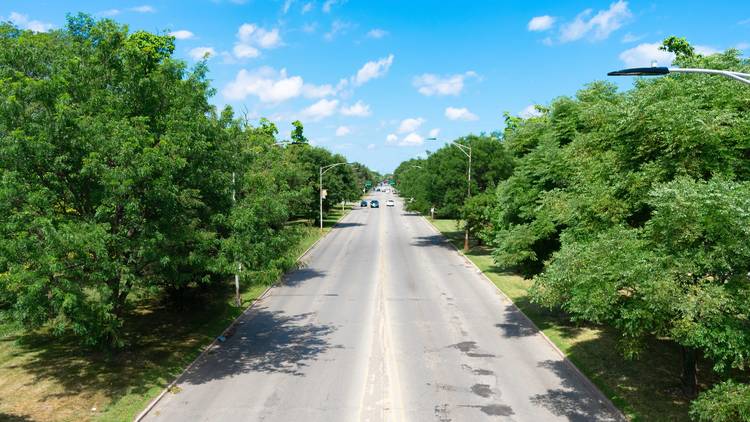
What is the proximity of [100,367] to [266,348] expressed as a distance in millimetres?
5276

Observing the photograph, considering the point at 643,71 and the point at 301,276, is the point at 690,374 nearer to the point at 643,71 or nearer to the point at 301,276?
the point at 643,71

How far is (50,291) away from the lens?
440 inches

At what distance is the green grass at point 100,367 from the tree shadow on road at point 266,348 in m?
0.74

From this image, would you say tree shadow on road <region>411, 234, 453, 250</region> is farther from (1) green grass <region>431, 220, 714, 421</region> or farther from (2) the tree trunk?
(2) the tree trunk

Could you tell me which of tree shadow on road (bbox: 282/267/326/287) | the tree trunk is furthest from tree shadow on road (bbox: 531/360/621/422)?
tree shadow on road (bbox: 282/267/326/287)

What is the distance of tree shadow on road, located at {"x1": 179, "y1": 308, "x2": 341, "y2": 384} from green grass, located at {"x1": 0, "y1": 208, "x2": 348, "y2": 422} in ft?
2.42

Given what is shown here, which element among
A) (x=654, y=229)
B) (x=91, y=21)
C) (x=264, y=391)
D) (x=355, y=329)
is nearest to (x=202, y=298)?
(x=355, y=329)

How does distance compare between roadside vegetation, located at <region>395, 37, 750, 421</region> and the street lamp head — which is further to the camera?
roadside vegetation, located at <region>395, 37, 750, 421</region>

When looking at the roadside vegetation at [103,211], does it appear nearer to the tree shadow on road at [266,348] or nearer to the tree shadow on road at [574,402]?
the tree shadow on road at [266,348]

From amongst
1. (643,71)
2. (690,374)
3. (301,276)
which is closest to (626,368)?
(690,374)

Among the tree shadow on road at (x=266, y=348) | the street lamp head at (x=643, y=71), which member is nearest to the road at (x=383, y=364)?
the tree shadow on road at (x=266, y=348)

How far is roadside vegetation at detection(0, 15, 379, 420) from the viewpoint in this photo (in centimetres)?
1135

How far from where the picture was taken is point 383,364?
16031 millimetres

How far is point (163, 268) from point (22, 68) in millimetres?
6788
